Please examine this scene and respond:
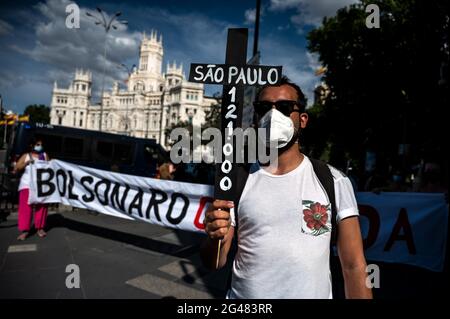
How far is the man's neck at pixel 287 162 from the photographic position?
1800 mm

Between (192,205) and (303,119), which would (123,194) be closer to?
(192,205)

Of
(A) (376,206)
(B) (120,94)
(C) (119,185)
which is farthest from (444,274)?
(B) (120,94)

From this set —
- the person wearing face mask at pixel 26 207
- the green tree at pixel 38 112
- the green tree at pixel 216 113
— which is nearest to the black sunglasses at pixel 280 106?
the person wearing face mask at pixel 26 207

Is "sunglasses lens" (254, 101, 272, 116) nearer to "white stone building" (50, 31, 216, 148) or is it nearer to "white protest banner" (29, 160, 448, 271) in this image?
"white protest banner" (29, 160, 448, 271)

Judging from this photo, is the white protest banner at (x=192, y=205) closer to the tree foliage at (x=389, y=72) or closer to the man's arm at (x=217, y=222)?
the man's arm at (x=217, y=222)

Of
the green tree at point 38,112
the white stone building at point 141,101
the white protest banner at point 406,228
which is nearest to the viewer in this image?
the white protest banner at point 406,228

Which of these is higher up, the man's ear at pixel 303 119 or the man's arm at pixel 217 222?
the man's ear at pixel 303 119

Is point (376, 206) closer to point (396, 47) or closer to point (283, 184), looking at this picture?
point (283, 184)

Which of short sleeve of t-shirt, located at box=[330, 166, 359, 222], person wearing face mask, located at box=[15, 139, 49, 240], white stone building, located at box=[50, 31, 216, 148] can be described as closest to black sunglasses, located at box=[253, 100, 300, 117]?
short sleeve of t-shirt, located at box=[330, 166, 359, 222]

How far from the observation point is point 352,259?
1624 millimetres

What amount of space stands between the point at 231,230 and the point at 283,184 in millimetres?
411

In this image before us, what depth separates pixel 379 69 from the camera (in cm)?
1862

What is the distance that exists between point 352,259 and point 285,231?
0.39m

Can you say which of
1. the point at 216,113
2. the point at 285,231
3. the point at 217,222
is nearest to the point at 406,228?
the point at 285,231
